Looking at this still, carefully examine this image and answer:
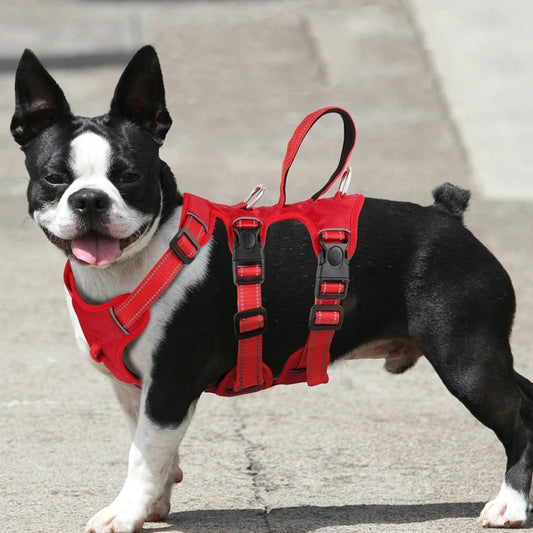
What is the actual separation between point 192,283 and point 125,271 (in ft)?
0.80

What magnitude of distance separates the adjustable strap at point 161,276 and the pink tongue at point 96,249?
19 cm

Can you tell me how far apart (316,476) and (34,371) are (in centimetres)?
231

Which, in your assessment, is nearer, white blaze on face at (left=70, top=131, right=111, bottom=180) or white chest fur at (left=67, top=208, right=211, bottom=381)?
white blaze on face at (left=70, top=131, right=111, bottom=180)

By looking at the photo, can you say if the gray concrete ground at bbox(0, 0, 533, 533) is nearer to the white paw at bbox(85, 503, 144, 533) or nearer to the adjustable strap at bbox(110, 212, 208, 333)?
the white paw at bbox(85, 503, 144, 533)

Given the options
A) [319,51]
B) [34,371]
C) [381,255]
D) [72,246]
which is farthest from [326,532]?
[319,51]

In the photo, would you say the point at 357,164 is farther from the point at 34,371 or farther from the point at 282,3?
the point at 282,3

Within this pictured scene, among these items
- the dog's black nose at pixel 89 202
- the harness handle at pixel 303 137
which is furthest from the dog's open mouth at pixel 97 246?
the harness handle at pixel 303 137

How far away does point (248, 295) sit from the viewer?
4121mm

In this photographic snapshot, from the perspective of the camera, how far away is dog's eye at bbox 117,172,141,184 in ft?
12.7

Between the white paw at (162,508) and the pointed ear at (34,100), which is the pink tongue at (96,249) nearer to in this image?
the pointed ear at (34,100)

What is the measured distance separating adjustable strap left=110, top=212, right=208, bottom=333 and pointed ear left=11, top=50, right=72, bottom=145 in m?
0.61

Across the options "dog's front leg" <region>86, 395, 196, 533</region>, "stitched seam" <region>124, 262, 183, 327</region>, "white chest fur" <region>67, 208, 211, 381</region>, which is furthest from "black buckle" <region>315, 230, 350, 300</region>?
"dog's front leg" <region>86, 395, 196, 533</region>

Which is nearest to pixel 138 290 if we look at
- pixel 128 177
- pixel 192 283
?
pixel 192 283

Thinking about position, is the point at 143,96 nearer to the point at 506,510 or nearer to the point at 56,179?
the point at 56,179
